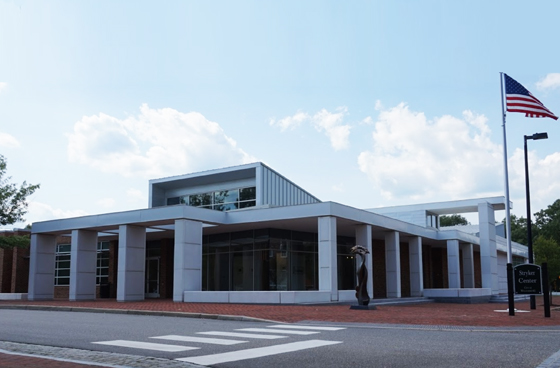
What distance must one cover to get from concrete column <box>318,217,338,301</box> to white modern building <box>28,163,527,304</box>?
0.04 metres

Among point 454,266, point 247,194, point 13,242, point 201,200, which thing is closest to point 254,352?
A: point 247,194

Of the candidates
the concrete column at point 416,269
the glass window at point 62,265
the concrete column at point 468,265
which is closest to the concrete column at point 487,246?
the concrete column at point 416,269

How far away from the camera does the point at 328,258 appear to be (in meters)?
26.2

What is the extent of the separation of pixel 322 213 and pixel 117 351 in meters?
17.3

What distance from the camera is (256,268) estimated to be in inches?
1305

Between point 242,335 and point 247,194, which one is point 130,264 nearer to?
point 247,194

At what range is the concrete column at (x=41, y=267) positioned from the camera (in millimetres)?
33562

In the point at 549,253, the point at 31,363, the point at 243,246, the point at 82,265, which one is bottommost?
the point at 31,363

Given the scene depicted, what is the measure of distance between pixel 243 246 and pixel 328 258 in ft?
28.0

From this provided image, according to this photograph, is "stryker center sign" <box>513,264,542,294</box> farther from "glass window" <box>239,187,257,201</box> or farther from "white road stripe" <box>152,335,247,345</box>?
"glass window" <box>239,187,257,201</box>

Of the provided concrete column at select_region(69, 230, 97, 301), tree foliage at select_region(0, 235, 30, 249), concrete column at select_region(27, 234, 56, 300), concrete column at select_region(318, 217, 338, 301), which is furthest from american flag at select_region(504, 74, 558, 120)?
tree foliage at select_region(0, 235, 30, 249)

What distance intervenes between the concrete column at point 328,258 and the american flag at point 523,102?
8.96 metres

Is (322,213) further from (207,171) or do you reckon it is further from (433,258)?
(433,258)

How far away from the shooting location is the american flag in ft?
77.9
